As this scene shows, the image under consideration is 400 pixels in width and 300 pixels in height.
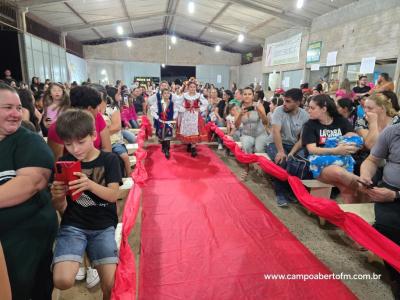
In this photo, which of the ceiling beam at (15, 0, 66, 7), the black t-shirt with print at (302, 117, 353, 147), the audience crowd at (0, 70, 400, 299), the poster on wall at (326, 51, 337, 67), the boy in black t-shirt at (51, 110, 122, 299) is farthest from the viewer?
the poster on wall at (326, 51, 337, 67)

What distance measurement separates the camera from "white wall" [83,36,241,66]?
16797mm

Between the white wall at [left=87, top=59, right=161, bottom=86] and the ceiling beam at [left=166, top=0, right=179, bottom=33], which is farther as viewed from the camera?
the white wall at [left=87, top=59, right=161, bottom=86]

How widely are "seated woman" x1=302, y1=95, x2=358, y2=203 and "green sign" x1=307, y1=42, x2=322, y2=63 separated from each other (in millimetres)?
7315

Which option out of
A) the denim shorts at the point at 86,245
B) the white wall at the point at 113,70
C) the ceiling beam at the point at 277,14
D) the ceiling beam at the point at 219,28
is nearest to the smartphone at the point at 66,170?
the denim shorts at the point at 86,245

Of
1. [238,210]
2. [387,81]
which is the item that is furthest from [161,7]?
[238,210]

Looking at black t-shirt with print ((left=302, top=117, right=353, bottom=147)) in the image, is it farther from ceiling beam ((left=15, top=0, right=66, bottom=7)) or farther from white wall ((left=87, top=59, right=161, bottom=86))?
white wall ((left=87, top=59, right=161, bottom=86))

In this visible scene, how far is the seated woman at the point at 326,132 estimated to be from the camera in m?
2.56

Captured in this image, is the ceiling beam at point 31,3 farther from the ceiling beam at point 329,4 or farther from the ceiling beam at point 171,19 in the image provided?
the ceiling beam at point 329,4

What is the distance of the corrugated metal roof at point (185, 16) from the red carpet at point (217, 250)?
738 cm

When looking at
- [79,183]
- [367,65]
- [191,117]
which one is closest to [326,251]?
[79,183]

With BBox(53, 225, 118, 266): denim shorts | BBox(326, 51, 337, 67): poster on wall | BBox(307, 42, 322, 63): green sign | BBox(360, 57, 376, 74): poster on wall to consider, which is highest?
BBox(307, 42, 322, 63): green sign

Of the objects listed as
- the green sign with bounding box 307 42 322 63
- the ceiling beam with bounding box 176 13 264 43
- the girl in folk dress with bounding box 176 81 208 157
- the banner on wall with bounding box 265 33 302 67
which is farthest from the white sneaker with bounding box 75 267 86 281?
the ceiling beam with bounding box 176 13 264 43

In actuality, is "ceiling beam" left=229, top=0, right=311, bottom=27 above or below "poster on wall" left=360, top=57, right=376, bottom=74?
above

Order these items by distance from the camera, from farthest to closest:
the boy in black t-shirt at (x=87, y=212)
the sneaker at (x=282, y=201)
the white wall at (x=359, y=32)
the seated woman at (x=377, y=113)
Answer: the white wall at (x=359, y=32), the sneaker at (x=282, y=201), the seated woman at (x=377, y=113), the boy in black t-shirt at (x=87, y=212)
